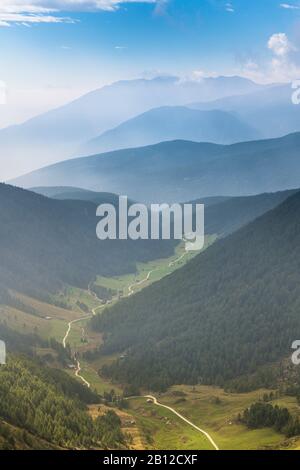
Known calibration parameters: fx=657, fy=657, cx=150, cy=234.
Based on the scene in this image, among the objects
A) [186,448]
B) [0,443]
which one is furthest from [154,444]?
[0,443]
